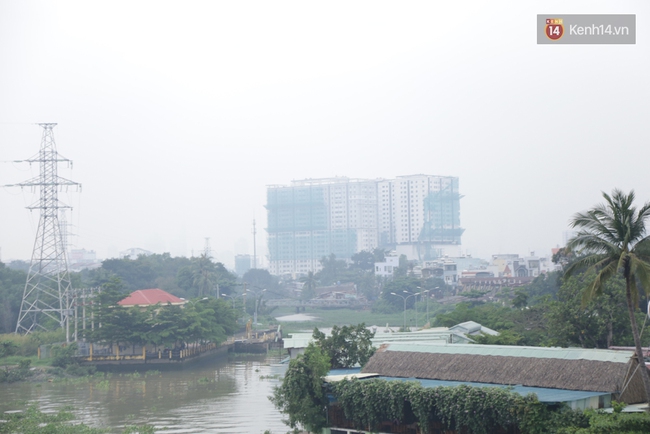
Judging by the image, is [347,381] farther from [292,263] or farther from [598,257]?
[292,263]

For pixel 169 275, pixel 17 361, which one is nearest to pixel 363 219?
pixel 169 275

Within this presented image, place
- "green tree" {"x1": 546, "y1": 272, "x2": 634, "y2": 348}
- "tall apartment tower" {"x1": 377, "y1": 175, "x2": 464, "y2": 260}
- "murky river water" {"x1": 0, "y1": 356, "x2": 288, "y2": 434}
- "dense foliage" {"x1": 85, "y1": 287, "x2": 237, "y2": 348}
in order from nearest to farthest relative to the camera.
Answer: "green tree" {"x1": 546, "y1": 272, "x2": 634, "y2": 348}, "murky river water" {"x1": 0, "y1": 356, "x2": 288, "y2": 434}, "dense foliage" {"x1": 85, "y1": 287, "x2": 237, "y2": 348}, "tall apartment tower" {"x1": 377, "y1": 175, "x2": 464, "y2": 260}

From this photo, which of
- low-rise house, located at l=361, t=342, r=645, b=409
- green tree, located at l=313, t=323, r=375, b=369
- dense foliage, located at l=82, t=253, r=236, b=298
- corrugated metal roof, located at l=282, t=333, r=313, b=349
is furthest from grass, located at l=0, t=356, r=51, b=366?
dense foliage, located at l=82, t=253, r=236, b=298

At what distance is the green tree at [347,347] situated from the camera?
1753 cm

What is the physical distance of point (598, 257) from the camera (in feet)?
38.2

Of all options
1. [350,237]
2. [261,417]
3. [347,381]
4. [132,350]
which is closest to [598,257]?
[347,381]

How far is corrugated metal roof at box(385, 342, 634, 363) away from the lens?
43.0 feet

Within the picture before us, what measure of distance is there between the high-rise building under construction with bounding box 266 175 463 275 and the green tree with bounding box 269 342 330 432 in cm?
9403

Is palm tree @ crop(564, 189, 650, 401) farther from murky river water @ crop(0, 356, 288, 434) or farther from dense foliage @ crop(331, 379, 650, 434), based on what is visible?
murky river water @ crop(0, 356, 288, 434)

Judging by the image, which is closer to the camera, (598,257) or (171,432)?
(598,257)

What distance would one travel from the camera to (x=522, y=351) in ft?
46.9

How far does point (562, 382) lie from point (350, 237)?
3827 inches

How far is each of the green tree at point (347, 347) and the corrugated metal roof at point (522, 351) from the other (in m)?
1.33

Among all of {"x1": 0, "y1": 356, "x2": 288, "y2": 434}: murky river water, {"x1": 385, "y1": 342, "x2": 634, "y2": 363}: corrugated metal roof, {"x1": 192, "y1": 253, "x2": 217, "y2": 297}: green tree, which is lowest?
{"x1": 0, "y1": 356, "x2": 288, "y2": 434}: murky river water
